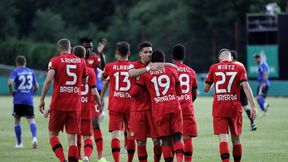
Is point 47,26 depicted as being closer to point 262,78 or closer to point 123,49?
point 262,78

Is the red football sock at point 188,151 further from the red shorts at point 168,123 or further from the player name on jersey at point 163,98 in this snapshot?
the player name on jersey at point 163,98

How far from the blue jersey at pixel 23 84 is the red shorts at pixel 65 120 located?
6.51 metres

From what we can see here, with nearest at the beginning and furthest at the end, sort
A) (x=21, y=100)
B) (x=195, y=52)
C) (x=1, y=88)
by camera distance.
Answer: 1. (x=21, y=100)
2. (x=1, y=88)
3. (x=195, y=52)

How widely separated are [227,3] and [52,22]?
1867 centimetres

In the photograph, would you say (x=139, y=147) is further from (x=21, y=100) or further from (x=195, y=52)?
(x=195, y=52)

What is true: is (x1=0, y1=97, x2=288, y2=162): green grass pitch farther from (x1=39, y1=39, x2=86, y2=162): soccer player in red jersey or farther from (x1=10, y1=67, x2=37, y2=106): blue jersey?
(x1=39, y1=39, x2=86, y2=162): soccer player in red jersey

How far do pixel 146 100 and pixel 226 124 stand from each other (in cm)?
166

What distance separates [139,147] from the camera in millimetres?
14750

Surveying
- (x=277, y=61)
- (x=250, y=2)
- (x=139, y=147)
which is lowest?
(x=139, y=147)

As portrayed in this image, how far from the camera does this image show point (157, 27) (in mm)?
77625

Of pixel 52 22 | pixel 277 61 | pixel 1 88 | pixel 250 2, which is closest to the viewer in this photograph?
pixel 277 61

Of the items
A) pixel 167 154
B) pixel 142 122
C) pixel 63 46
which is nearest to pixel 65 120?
pixel 63 46

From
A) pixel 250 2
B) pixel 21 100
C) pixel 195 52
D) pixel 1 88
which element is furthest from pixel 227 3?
pixel 21 100

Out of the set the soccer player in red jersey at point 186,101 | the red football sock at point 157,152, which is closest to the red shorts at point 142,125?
the red football sock at point 157,152
